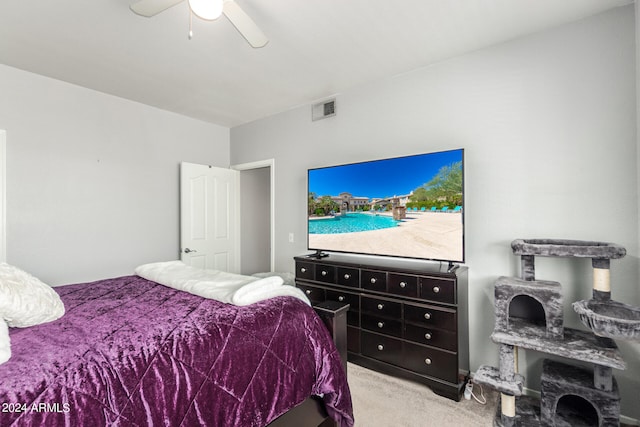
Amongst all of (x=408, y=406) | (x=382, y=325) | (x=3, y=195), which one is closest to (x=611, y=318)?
(x=408, y=406)

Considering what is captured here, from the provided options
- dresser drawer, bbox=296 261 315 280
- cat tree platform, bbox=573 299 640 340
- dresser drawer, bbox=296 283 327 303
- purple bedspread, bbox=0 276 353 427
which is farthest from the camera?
dresser drawer, bbox=296 261 315 280

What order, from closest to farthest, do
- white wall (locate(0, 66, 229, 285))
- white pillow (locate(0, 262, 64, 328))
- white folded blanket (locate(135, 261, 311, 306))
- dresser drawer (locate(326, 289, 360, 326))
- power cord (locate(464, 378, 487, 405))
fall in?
white pillow (locate(0, 262, 64, 328))
white folded blanket (locate(135, 261, 311, 306))
power cord (locate(464, 378, 487, 405))
dresser drawer (locate(326, 289, 360, 326))
white wall (locate(0, 66, 229, 285))

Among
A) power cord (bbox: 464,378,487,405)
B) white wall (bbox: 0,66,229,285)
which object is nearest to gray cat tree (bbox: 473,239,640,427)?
power cord (bbox: 464,378,487,405)

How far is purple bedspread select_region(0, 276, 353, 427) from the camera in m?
0.96

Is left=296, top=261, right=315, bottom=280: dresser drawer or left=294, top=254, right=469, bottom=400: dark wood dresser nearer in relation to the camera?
left=294, top=254, right=469, bottom=400: dark wood dresser

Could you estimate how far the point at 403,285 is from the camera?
2434 mm

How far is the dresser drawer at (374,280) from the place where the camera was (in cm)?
254

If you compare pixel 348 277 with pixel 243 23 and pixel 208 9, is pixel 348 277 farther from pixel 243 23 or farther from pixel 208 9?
pixel 208 9

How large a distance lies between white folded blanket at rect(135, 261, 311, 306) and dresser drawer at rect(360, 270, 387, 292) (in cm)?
91

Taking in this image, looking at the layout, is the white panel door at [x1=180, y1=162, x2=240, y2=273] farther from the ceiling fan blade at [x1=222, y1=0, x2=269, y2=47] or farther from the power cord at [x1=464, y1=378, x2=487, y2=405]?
the power cord at [x1=464, y1=378, x2=487, y2=405]

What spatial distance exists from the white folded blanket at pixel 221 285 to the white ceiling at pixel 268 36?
1756mm

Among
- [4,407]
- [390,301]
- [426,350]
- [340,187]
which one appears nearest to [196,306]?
[4,407]

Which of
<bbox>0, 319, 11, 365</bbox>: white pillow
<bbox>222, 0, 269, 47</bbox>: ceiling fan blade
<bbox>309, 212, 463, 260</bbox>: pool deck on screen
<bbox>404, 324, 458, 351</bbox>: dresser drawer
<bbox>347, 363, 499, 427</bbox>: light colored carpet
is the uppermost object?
<bbox>222, 0, 269, 47</bbox>: ceiling fan blade

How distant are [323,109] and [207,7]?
2012 millimetres
